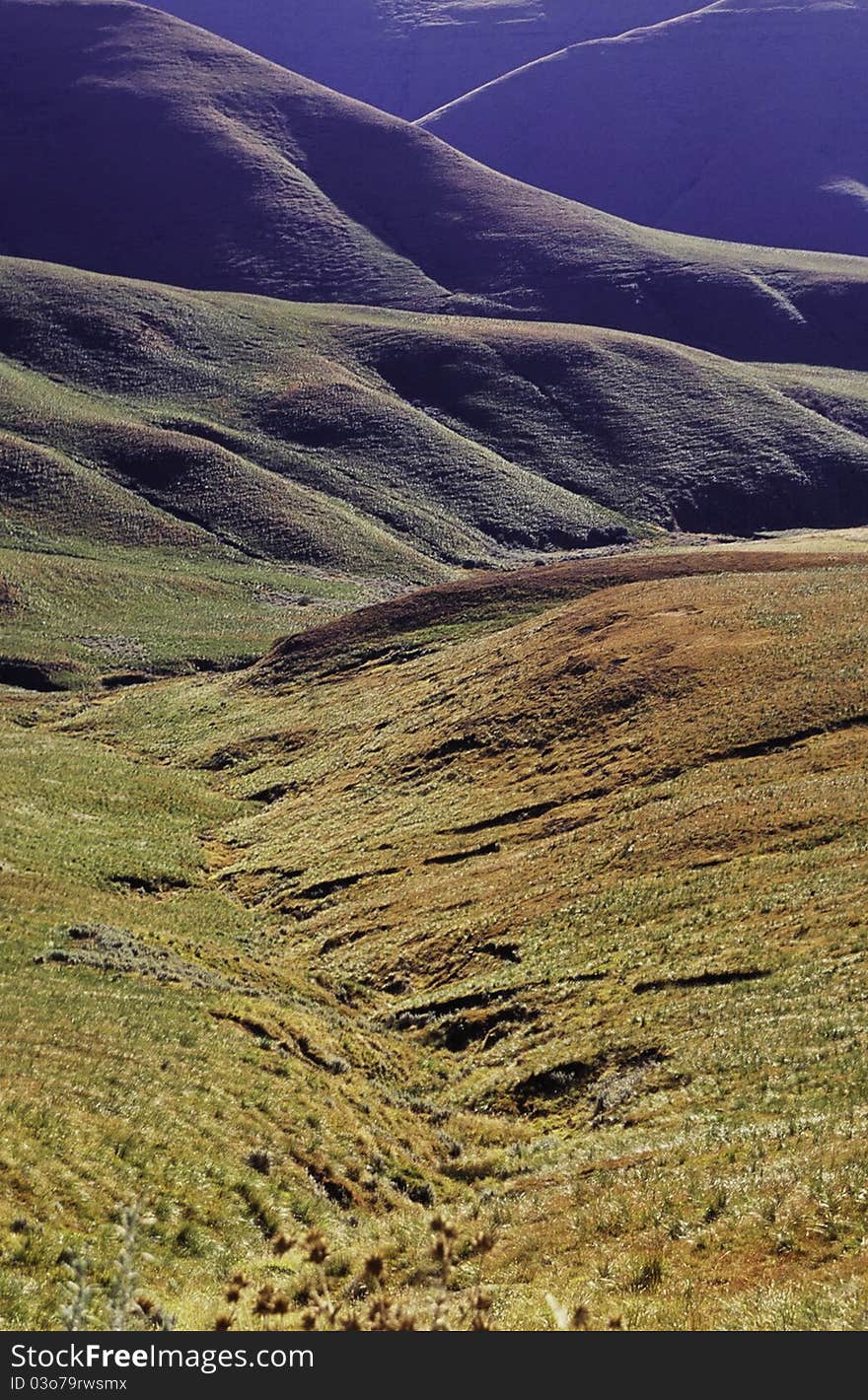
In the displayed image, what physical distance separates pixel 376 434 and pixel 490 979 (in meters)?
111

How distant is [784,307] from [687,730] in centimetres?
17366

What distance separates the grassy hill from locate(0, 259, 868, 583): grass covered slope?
204 ft

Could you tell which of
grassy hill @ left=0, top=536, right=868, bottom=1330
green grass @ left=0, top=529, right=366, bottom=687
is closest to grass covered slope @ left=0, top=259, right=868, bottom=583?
green grass @ left=0, top=529, right=366, bottom=687

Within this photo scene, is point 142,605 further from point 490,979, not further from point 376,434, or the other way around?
point 490,979

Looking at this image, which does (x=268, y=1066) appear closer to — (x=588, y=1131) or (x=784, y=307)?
(x=588, y=1131)

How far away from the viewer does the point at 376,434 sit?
5025 inches

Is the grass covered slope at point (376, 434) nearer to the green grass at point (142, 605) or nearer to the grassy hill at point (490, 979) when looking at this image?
the green grass at point (142, 605)

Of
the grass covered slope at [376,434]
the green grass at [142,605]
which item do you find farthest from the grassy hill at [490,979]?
the grass covered slope at [376,434]

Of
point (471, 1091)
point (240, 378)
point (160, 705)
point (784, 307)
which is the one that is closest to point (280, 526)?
point (240, 378)

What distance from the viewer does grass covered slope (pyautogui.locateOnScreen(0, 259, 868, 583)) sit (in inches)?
4171

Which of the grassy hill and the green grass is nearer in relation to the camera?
the grassy hill

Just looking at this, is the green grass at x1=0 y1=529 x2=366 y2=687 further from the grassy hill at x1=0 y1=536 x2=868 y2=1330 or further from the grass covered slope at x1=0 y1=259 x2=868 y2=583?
the grassy hill at x1=0 y1=536 x2=868 y2=1330

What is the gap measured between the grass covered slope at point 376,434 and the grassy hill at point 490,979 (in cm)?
6209

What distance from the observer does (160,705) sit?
57844mm
